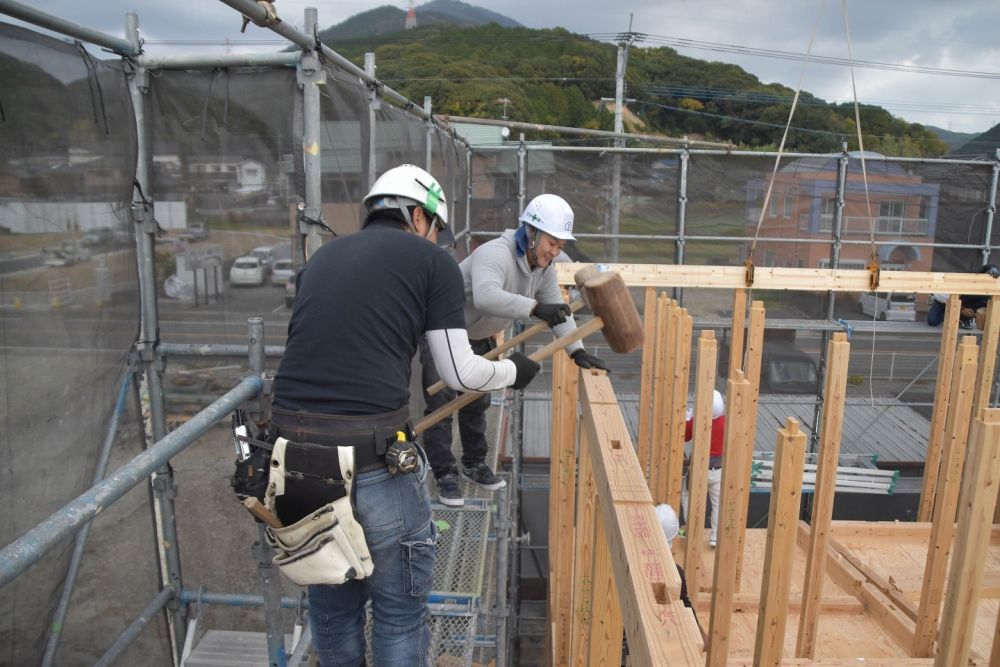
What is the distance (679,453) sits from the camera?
15.6 feet

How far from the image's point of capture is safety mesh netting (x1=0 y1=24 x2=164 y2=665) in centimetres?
202

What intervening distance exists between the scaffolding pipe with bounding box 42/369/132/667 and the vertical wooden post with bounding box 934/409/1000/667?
2.47m

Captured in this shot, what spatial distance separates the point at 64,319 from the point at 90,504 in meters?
1.01

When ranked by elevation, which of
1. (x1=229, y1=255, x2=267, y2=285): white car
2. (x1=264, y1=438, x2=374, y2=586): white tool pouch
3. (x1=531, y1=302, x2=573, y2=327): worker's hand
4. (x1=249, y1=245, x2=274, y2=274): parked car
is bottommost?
(x1=264, y1=438, x2=374, y2=586): white tool pouch

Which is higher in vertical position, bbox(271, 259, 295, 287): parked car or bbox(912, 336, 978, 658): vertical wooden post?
bbox(271, 259, 295, 287): parked car

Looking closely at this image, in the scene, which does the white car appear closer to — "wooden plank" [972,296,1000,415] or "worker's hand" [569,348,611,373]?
"worker's hand" [569,348,611,373]

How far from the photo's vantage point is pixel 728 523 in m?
2.93

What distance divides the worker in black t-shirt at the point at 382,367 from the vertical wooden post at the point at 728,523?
111 cm

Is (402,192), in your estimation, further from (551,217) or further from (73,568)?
(73,568)

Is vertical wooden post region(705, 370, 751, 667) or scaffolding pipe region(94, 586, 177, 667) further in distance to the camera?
vertical wooden post region(705, 370, 751, 667)

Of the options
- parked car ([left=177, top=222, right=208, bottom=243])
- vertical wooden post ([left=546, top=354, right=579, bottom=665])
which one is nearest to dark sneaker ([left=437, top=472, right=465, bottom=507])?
vertical wooden post ([left=546, top=354, right=579, bottom=665])

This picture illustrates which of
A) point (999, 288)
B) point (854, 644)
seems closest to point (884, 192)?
point (999, 288)

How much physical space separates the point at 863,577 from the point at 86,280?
4.78 meters

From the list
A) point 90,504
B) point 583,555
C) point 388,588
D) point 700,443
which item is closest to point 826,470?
point 700,443
